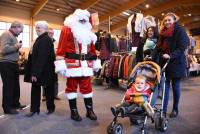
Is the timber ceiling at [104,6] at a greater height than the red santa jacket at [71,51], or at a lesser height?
greater

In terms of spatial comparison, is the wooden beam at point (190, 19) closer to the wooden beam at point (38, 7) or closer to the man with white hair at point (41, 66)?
the wooden beam at point (38, 7)

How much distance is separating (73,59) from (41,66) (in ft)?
1.55

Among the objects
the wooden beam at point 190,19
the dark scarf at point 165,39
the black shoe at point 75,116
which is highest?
the wooden beam at point 190,19

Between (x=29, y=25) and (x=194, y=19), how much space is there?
44.3 feet

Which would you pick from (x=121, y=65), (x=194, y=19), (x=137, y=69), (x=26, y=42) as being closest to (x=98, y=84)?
(x=121, y=65)

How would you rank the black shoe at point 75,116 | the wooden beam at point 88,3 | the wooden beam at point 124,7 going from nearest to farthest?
the black shoe at point 75,116
the wooden beam at point 88,3
the wooden beam at point 124,7

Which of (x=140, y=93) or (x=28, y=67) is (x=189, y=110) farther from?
(x=28, y=67)

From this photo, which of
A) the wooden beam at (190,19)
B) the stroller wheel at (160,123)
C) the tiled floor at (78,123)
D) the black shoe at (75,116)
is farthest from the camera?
the wooden beam at (190,19)

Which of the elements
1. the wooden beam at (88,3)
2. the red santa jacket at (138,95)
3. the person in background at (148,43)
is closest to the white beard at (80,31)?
the red santa jacket at (138,95)

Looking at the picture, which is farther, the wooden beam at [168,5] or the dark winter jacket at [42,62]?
the wooden beam at [168,5]

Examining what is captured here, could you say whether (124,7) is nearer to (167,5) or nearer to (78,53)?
(167,5)

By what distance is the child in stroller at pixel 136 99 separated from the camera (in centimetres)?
280

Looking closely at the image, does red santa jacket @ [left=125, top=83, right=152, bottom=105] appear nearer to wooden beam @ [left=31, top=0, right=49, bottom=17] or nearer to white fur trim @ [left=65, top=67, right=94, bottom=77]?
white fur trim @ [left=65, top=67, right=94, bottom=77]

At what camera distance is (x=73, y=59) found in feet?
11.5
